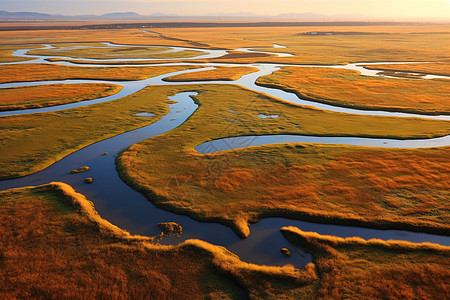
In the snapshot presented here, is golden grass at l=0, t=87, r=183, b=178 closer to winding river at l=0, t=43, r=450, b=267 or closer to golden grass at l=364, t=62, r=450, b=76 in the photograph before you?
winding river at l=0, t=43, r=450, b=267

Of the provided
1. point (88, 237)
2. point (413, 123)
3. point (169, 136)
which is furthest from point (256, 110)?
point (88, 237)

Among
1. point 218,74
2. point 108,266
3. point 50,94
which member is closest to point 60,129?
point 50,94

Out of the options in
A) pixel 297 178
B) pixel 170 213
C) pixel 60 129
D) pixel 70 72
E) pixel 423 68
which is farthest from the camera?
pixel 423 68

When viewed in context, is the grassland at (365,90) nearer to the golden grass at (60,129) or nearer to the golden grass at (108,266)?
the golden grass at (60,129)

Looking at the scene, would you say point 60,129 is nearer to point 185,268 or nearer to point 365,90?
point 185,268

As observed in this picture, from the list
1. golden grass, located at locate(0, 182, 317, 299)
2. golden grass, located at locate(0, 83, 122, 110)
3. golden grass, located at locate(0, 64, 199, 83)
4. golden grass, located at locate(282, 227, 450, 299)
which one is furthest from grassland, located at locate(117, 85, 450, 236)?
golden grass, located at locate(0, 64, 199, 83)

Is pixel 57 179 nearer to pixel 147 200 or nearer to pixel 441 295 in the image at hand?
pixel 147 200
